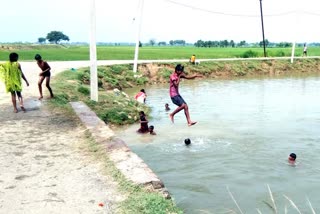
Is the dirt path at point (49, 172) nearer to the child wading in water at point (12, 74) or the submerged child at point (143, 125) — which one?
the child wading in water at point (12, 74)

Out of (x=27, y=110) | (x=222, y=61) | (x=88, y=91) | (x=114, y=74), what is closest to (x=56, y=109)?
(x=27, y=110)

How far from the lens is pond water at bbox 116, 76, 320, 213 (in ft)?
22.4

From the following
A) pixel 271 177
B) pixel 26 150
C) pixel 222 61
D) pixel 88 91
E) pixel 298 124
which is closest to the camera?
pixel 26 150

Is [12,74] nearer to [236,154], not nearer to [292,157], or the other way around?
[236,154]

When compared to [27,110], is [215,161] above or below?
below

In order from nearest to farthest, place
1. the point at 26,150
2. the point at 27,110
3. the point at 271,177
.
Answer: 1. the point at 26,150
2. the point at 271,177
3. the point at 27,110

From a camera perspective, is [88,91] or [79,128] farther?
[88,91]

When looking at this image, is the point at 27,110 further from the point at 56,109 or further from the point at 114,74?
the point at 114,74

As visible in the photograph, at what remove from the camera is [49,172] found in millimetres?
5891

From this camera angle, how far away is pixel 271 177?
26.4ft

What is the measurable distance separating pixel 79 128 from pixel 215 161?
317 cm

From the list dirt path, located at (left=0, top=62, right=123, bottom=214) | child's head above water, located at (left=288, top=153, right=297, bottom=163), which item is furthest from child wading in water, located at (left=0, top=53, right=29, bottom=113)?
child's head above water, located at (left=288, top=153, right=297, bottom=163)

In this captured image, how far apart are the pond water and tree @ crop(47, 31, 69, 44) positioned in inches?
5222

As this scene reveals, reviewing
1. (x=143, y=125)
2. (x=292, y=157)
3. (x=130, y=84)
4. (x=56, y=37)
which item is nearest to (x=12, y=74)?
(x=143, y=125)
